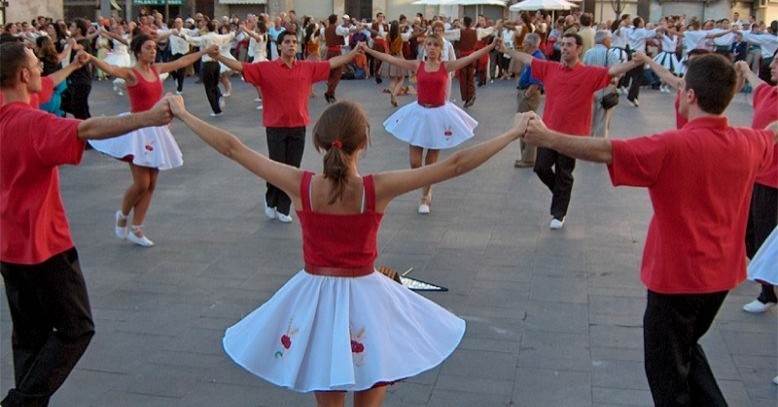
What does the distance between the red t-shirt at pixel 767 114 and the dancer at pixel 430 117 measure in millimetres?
3893

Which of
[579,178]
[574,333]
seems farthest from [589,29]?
[574,333]

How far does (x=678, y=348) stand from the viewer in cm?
405

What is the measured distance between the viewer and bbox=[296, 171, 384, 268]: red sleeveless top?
3826mm

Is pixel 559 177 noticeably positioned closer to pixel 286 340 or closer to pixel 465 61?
pixel 465 61

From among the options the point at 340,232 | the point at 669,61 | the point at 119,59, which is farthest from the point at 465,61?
the point at 669,61

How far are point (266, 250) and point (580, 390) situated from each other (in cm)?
396

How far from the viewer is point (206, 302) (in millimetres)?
6746

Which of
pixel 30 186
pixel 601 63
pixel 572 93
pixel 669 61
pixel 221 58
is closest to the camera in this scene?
pixel 30 186

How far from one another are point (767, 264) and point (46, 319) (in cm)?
431

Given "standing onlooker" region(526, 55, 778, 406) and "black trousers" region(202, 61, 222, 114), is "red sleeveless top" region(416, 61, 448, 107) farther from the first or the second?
"black trousers" region(202, 61, 222, 114)

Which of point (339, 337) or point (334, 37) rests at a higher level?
point (334, 37)

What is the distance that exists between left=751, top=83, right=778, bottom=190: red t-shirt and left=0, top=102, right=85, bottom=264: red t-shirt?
15.3ft

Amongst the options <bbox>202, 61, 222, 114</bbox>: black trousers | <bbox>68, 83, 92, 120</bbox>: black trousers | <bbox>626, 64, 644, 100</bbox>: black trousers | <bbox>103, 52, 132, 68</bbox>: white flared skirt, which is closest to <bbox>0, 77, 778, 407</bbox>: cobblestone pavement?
<bbox>68, 83, 92, 120</bbox>: black trousers

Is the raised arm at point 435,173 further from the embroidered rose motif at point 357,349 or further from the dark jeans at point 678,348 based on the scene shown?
the dark jeans at point 678,348
